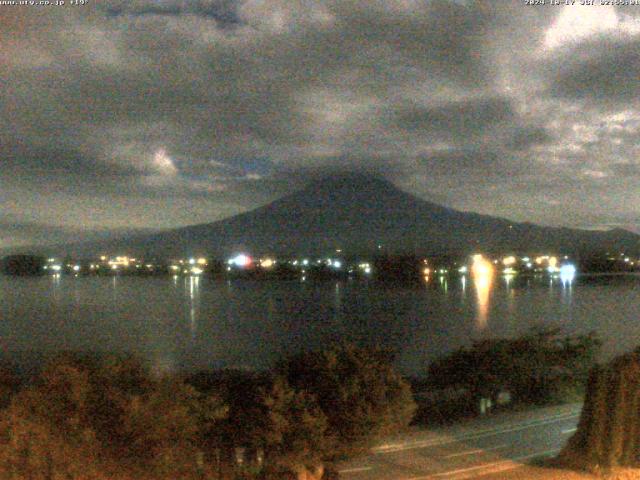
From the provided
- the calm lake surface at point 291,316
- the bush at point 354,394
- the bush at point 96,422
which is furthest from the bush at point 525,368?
the bush at point 96,422

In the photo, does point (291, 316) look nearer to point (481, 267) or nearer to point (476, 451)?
point (481, 267)

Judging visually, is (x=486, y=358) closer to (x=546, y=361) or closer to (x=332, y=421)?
(x=546, y=361)

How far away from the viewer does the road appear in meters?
10.2

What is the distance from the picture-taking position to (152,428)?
23.0 ft

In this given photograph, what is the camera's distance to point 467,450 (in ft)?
38.6

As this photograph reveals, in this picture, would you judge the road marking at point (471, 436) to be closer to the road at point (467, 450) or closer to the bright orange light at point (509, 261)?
the road at point (467, 450)

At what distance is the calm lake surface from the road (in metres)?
14.9

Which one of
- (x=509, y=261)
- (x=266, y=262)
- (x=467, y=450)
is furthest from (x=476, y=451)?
(x=266, y=262)

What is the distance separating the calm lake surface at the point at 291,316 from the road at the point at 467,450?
1486cm

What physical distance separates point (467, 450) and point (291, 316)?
139ft

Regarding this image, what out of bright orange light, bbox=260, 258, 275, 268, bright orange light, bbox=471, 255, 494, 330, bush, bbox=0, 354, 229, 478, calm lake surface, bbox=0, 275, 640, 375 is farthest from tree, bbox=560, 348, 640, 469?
bright orange light, bbox=260, 258, 275, 268

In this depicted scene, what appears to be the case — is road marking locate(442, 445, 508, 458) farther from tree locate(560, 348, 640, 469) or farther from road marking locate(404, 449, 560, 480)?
tree locate(560, 348, 640, 469)

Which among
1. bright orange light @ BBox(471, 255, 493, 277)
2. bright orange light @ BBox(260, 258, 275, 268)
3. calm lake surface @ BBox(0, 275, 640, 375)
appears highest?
bright orange light @ BBox(260, 258, 275, 268)

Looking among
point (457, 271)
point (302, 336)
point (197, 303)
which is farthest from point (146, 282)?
point (302, 336)
